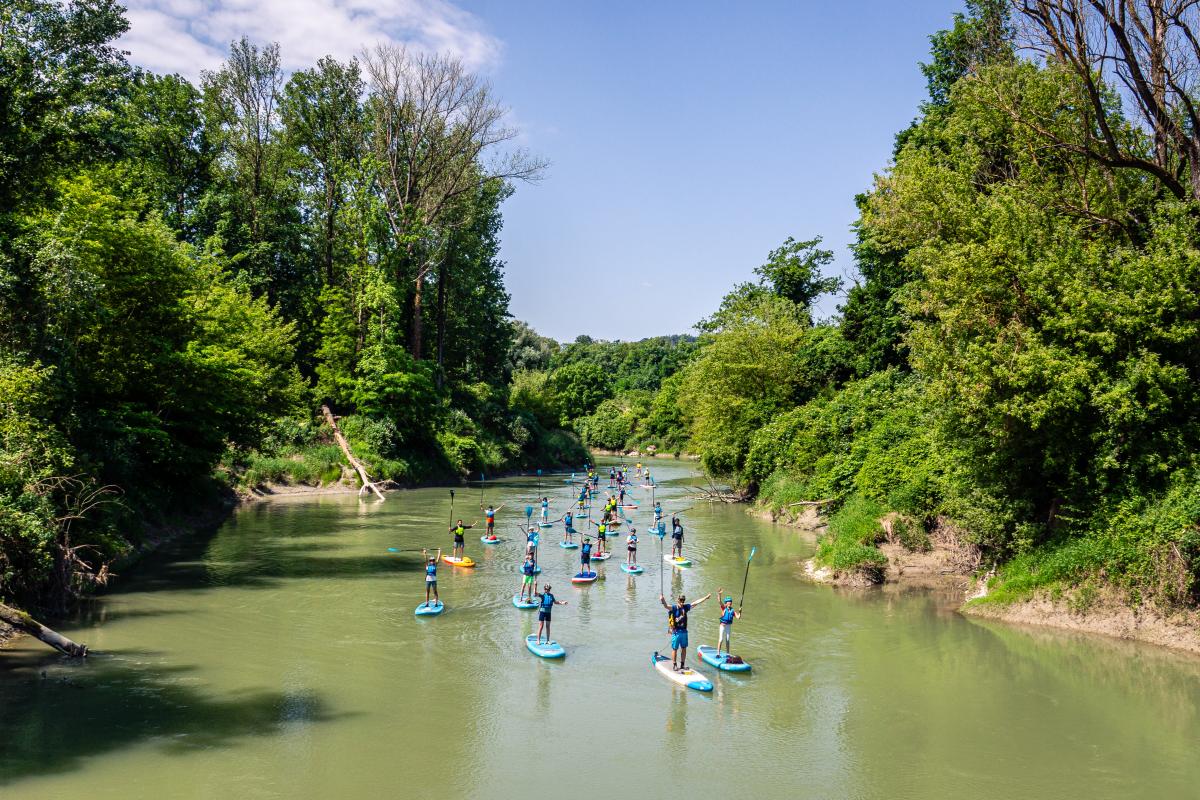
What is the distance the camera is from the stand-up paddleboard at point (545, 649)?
763 inches

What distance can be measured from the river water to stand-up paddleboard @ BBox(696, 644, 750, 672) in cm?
30

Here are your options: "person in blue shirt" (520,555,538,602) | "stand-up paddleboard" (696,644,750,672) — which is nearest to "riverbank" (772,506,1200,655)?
"stand-up paddleboard" (696,644,750,672)

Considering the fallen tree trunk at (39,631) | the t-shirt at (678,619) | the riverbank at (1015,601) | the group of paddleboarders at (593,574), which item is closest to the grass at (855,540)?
the riverbank at (1015,601)

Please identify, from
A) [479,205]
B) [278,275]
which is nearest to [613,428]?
[479,205]

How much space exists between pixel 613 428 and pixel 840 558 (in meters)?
87.8

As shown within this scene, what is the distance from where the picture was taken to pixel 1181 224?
70.5ft

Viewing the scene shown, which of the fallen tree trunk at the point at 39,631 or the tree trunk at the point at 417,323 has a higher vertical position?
the tree trunk at the point at 417,323

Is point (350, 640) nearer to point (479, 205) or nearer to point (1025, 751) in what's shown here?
point (1025, 751)

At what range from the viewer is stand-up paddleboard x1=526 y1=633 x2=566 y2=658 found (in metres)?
19.4

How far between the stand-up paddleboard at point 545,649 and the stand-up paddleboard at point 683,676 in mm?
2231

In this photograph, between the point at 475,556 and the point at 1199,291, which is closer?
the point at 1199,291

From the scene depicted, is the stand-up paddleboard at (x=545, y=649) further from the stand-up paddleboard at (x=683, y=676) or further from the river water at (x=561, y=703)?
the stand-up paddleboard at (x=683, y=676)

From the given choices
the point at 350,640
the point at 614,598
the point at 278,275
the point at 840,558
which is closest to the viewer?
the point at 350,640

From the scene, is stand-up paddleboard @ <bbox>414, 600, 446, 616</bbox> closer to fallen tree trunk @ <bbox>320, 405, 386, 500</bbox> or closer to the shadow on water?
the shadow on water
